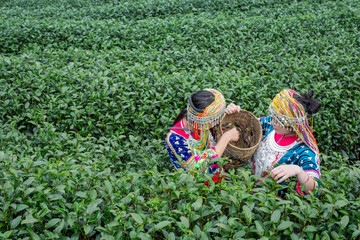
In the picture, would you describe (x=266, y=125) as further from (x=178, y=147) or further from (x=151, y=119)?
(x=151, y=119)

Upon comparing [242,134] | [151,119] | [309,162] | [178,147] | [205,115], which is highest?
[205,115]

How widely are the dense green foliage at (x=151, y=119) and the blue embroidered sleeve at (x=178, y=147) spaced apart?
164 millimetres

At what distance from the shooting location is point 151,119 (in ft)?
12.0

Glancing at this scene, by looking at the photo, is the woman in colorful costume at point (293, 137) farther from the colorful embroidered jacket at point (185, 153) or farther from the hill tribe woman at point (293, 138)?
the colorful embroidered jacket at point (185, 153)

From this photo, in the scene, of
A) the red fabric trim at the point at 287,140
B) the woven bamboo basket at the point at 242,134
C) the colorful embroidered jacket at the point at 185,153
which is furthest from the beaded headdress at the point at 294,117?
the colorful embroidered jacket at the point at 185,153

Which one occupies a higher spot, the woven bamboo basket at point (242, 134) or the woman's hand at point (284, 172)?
the woman's hand at point (284, 172)

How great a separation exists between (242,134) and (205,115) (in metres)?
0.56

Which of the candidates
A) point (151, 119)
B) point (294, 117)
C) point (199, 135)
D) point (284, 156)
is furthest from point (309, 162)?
point (151, 119)

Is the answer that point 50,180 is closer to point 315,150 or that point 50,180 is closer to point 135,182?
point 135,182

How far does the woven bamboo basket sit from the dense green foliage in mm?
289

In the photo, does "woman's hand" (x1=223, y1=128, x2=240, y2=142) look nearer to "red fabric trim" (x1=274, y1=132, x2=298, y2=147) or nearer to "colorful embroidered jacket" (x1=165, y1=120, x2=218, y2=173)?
"colorful embroidered jacket" (x1=165, y1=120, x2=218, y2=173)

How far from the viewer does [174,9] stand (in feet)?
31.1

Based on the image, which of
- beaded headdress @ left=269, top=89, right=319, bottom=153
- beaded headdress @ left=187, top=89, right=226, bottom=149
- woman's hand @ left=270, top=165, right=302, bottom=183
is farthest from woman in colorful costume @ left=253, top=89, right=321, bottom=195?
beaded headdress @ left=187, top=89, right=226, bottom=149

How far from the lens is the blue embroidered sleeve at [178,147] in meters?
2.49
